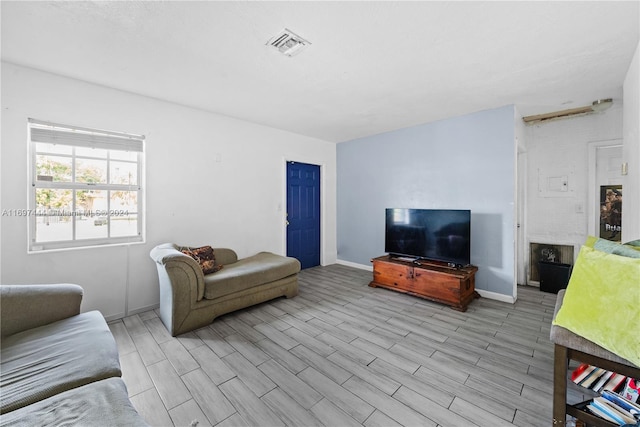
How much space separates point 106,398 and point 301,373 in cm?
123

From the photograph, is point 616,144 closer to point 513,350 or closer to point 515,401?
point 513,350

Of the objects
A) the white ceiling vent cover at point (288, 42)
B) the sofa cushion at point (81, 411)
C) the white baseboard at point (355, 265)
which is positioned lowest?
the white baseboard at point (355, 265)

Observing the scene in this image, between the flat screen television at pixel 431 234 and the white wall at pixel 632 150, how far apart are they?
1337 millimetres

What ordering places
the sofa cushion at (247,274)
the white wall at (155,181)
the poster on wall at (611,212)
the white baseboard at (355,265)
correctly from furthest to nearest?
the white baseboard at (355,265) < the poster on wall at (611,212) < the sofa cushion at (247,274) < the white wall at (155,181)

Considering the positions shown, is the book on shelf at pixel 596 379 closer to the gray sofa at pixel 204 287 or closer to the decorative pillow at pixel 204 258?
the gray sofa at pixel 204 287

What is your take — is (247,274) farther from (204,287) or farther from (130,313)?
(130,313)

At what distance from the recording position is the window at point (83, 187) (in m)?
2.54

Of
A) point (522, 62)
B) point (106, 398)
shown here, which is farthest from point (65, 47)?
point (522, 62)

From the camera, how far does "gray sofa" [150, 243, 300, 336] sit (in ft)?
8.25

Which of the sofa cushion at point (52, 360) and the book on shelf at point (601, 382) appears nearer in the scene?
the sofa cushion at point (52, 360)

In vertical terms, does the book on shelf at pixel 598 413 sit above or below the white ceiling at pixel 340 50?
below

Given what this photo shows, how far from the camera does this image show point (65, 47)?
2086 mm

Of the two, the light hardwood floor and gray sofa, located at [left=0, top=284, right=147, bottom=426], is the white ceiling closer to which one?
gray sofa, located at [left=0, top=284, right=147, bottom=426]

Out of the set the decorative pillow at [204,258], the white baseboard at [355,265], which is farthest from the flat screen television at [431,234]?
the decorative pillow at [204,258]
